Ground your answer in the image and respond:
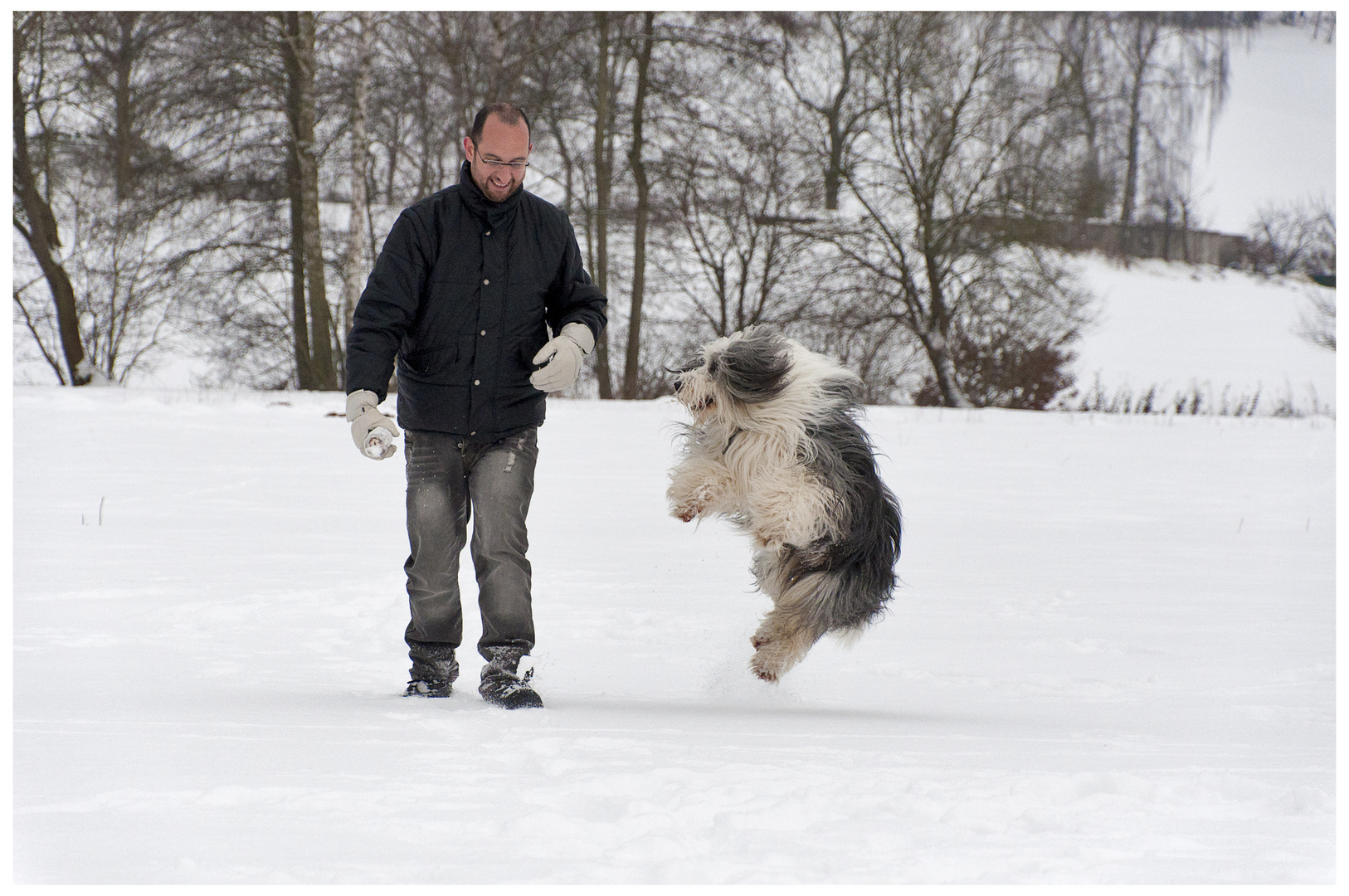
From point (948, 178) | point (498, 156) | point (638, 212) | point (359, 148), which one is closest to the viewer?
point (498, 156)

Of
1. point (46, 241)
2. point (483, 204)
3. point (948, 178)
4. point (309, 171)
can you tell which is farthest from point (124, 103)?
point (483, 204)

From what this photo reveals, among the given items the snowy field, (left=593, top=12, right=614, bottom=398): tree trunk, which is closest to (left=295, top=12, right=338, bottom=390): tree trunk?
(left=593, top=12, right=614, bottom=398): tree trunk

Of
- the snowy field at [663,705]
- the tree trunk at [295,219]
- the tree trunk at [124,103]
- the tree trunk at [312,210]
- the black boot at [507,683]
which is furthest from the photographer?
the tree trunk at [124,103]

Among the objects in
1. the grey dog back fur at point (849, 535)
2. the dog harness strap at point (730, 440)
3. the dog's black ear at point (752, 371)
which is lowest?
the grey dog back fur at point (849, 535)

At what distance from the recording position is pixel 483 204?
10.9 ft

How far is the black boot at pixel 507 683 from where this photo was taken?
10.3ft

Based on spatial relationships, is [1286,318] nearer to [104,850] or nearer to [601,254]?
[601,254]

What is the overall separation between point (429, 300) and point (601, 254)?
40.5ft

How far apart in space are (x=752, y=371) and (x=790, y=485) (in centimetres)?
38

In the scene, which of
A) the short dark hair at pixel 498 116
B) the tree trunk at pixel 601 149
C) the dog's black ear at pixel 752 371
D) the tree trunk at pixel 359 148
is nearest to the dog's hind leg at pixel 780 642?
the dog's black ear at pixel 752 371

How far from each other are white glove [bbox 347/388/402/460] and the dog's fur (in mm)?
866

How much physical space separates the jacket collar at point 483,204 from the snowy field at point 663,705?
1451 mm

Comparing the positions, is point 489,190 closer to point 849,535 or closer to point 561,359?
point 561,359

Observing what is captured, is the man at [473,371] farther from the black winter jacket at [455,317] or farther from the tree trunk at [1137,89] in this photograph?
the tree trunk at [1137,89]
